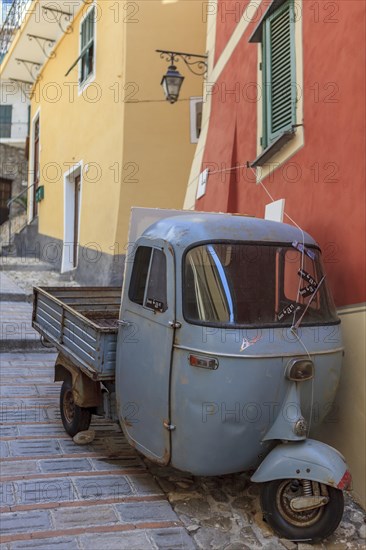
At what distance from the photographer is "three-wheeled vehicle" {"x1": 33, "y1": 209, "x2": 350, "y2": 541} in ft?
11.8

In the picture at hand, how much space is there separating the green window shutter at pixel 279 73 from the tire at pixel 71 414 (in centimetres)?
323

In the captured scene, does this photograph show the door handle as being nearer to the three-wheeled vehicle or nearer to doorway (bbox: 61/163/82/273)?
the three-wheeled vehicle

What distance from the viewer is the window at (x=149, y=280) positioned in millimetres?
4035

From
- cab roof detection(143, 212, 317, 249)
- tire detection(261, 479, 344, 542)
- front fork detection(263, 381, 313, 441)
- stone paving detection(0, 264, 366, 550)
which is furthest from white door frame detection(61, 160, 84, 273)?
tire detection(261, 479, 344, 542)

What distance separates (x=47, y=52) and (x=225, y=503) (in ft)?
50.5

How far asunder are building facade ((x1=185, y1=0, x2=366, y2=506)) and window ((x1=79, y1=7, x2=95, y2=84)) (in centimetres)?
579

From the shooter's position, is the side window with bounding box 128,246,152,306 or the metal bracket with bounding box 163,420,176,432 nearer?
the metal bracket with bounding box 163,420,176,432

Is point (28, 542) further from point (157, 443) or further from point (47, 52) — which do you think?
point (47, 52)

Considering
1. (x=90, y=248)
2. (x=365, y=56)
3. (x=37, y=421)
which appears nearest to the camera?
(x=365, y=56)

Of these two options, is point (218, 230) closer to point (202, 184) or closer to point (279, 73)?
point (279, 73)

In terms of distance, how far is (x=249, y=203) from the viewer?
6715mm

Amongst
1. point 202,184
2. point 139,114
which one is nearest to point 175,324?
point 202,184

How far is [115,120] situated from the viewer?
454 inches

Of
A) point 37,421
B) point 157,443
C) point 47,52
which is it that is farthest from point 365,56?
point 47,52
